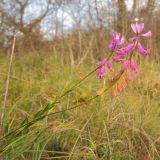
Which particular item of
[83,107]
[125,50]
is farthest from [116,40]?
[83,107]

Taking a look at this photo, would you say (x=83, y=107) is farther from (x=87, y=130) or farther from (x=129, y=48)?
(x=129, y=48)

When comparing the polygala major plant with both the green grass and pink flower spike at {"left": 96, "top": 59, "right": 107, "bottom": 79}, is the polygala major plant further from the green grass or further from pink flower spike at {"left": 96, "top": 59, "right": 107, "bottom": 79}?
the green grass

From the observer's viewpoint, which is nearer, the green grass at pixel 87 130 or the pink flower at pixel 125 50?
the pink flower at pixel 125 50

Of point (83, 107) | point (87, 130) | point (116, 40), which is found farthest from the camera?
point (83, 107)

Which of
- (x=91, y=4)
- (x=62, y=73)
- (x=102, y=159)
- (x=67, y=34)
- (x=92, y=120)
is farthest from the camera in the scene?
(x=67, y=34)

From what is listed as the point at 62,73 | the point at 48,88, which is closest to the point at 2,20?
the point at 62,73

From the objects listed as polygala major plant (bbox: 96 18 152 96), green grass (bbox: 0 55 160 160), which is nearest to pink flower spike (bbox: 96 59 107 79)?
polygala major plant (bbox: 96 18 152 96)

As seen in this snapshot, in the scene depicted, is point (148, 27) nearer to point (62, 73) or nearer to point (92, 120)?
point (62, 73)

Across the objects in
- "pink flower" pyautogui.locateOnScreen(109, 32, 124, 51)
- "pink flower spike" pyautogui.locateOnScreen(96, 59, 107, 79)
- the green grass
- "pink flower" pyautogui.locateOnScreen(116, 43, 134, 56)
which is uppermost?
"pink flower" pyautogui.locateOnScreen(109, 32, 124, 51)

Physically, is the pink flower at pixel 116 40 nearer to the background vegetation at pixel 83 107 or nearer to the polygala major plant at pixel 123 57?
the polygala major plant at pixel 123 57

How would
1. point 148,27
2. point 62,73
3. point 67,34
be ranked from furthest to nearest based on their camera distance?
point 67,34 → point 148,27 → point 62,73

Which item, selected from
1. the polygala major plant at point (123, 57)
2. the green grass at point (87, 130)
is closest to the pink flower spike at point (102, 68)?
the polygala major plant at point (123, 57)
